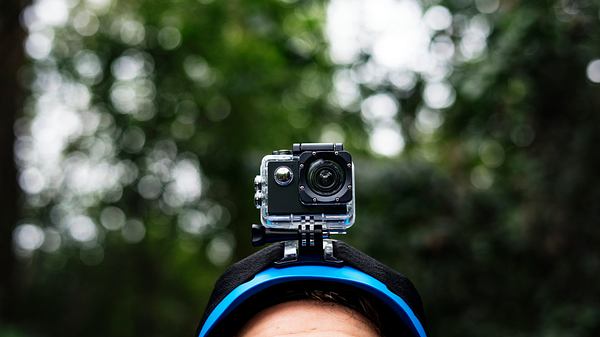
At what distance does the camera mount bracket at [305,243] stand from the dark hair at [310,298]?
55mm

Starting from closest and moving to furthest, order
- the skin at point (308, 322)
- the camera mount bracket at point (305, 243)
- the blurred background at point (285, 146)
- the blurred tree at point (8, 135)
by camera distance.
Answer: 1. the skin at point (308, 322)
2. the camera mount bracket at point (305, 243)
3. the blurred background at point (285, 146)
4. the blurred tree at point (8, 135)

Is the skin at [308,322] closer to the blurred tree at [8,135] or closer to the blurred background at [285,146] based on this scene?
the blurred background at [285,146]

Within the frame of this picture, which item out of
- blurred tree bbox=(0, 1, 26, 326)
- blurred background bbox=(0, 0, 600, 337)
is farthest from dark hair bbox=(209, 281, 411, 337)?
blurred tree bbox=(0, 1, 26, 326)

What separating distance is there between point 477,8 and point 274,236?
4633mm

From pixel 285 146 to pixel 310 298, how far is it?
11.8 meters

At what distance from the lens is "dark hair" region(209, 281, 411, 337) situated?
1.55 metres

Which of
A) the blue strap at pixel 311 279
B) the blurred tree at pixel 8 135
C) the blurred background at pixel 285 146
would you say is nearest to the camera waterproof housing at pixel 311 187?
the blue strap at pixel 311 279

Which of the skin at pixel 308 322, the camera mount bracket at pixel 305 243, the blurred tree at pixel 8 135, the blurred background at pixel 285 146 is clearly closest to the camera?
the skin at pixel 308 322

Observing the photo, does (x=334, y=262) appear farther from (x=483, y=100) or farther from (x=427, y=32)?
(x=427, y=32)

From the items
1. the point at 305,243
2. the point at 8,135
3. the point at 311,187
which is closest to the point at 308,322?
the point at 305,243

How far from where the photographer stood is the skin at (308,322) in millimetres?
1471

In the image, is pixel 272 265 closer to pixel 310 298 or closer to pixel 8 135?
pixel 310 298

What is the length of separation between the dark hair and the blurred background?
395 centimetres

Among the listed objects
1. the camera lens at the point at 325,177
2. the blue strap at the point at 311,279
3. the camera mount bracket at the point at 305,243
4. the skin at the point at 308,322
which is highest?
the camera lens at the point at 325,177
